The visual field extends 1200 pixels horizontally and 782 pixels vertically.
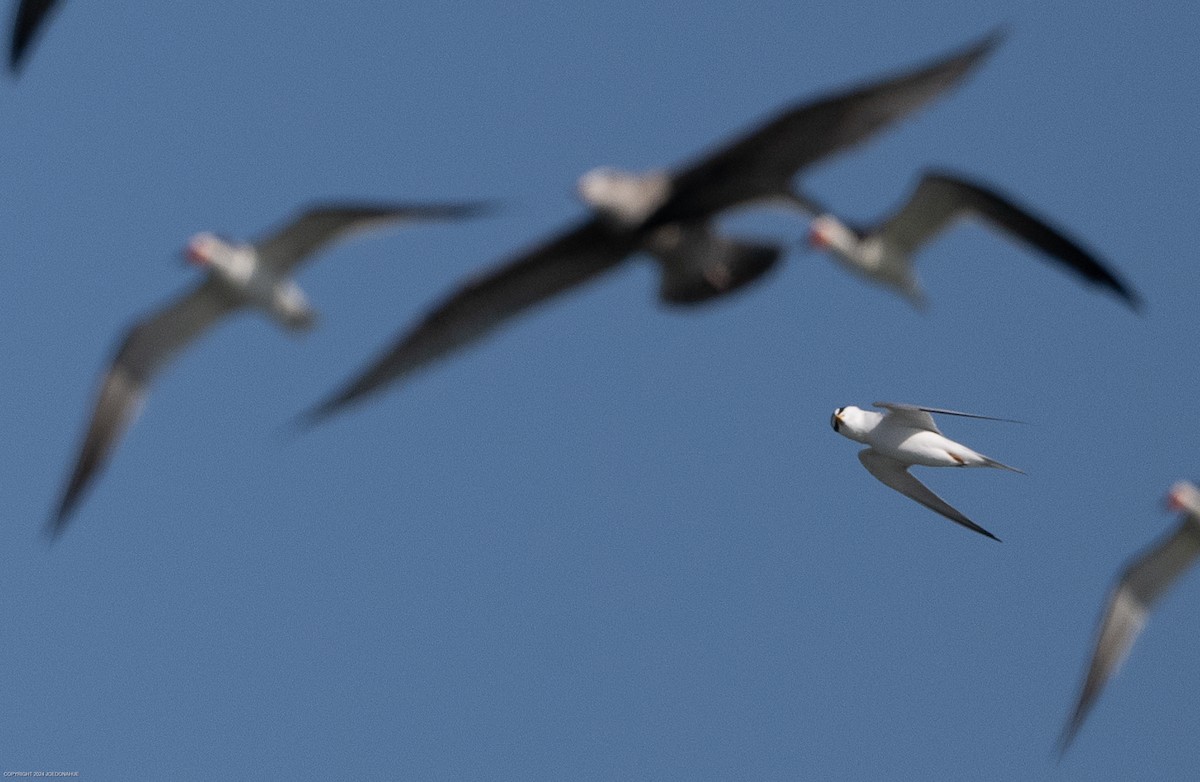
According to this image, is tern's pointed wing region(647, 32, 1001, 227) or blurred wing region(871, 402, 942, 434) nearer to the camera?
tern's pointed wing region(647, 32, 1001, 227)

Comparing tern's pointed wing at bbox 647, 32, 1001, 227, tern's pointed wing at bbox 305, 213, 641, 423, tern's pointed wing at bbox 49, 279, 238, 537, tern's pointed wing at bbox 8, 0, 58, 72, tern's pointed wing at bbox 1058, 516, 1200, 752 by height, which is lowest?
tern's pointed wing at bbox 1058, 516, 1200, 752

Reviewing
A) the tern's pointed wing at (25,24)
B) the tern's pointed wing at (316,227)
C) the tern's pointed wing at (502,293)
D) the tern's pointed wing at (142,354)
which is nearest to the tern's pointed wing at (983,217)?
the tern's pointed wing at (502,293)

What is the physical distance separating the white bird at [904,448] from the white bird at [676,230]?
2547mm

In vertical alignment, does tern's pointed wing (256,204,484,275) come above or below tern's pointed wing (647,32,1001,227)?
above

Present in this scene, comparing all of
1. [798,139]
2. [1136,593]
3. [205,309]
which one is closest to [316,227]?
[205,309]

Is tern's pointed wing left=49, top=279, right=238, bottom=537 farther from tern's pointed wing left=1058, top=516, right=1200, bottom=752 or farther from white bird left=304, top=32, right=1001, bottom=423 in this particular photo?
Result: tern's pointed wing left=1058, top=516, right=1200, bottom=752

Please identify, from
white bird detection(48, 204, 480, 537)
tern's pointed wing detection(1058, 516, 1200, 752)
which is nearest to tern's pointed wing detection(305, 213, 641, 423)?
white bird detection(48, 204, 480, 537)

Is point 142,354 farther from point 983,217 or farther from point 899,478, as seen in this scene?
point 983,217

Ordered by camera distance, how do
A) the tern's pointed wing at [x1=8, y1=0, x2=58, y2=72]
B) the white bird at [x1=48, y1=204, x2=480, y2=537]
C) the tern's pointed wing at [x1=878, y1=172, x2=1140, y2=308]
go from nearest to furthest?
the tern's pointed wing at [x1=878, y1=172, x2=1140, y2=308] < the tern's pointed wing at [x1=8, y1=0, x2=58, y2=72] < the white bird at [x1=48, y1=204, x2=480, y2=537]

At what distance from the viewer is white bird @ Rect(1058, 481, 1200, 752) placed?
18.8m

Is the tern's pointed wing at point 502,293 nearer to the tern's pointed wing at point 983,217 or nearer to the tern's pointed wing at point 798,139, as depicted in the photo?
the tern's pointed wing at point 798,139

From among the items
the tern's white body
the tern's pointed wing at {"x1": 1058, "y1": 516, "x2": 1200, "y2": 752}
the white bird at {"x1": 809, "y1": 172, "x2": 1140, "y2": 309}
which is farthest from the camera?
the tern's pointed wing at {"x1": 1058, "y1": 516, "x2": 1200, "y2": 752}

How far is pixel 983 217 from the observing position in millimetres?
13641

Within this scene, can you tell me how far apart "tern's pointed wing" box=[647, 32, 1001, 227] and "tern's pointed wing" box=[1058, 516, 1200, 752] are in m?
9.75
